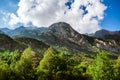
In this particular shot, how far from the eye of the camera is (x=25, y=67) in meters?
88.8

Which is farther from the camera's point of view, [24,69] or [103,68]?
[103,68]

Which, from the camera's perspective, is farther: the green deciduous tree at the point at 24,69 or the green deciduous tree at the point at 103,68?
the green deciduous tree at the point at 103,68

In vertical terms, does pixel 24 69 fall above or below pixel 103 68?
above

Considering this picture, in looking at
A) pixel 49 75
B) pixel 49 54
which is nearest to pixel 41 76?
pixel 49 75

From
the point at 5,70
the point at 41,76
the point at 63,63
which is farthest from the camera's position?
the point at 63,63

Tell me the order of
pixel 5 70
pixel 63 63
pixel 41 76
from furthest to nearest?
1. pixel 63 63
2. pixel 41 76
3. pixel 5 70

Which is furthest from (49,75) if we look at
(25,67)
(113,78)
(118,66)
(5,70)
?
(118,66)

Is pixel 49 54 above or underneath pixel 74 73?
above

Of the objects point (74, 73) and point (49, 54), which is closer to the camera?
point (49, 54)

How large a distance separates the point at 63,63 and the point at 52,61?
5.47 metres

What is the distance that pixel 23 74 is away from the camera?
8819 centimetres

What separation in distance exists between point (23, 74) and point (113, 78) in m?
31.4

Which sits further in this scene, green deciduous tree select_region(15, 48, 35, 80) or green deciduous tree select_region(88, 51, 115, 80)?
green deciduous tree select_region(88, 51, 115, 80)

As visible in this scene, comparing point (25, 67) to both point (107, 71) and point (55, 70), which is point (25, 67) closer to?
point (55, 70)
